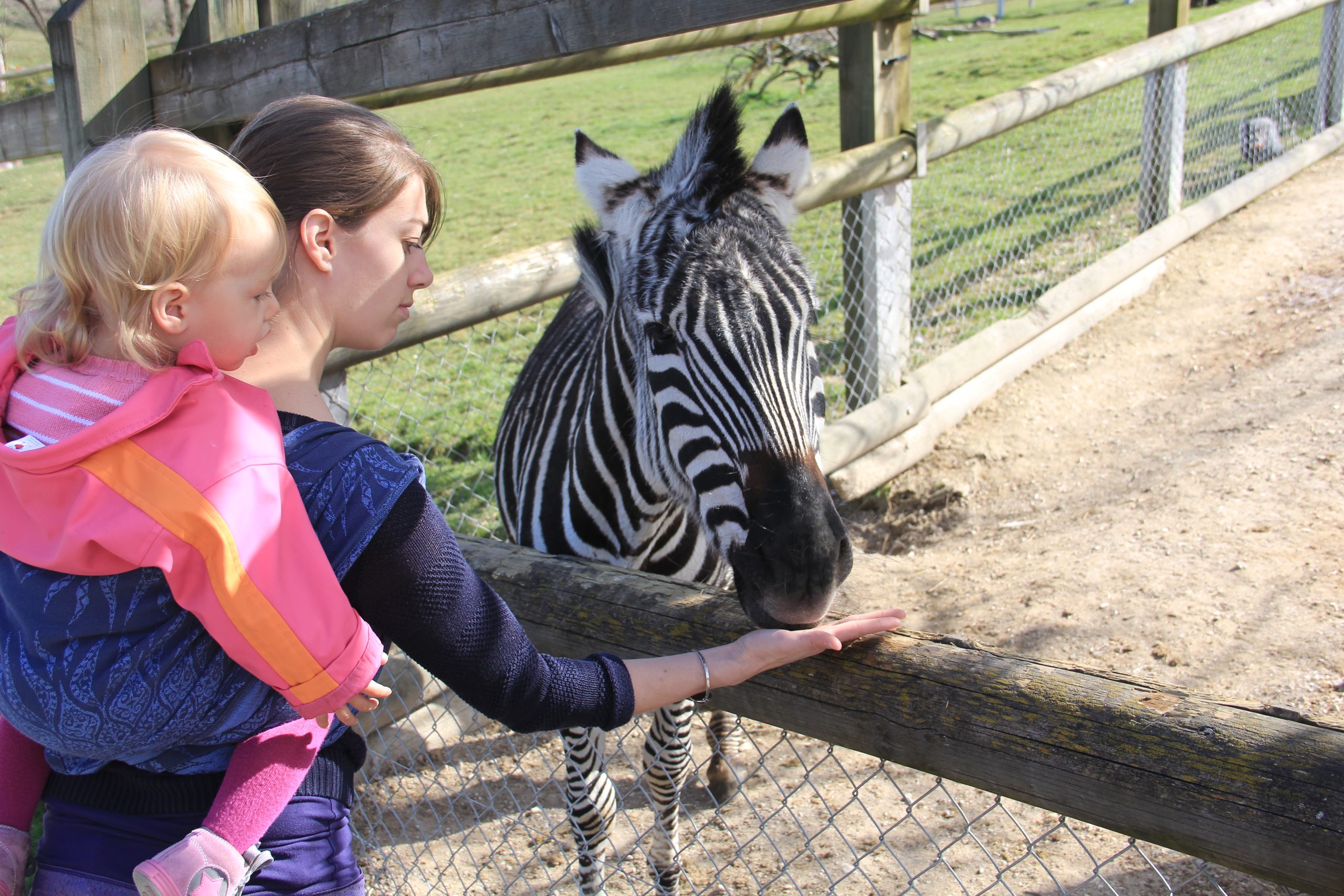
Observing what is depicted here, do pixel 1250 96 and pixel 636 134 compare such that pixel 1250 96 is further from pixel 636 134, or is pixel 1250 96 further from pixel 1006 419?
pixel 636 134

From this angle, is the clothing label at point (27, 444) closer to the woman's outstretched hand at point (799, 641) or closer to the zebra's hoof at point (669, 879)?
the woman's outstretched hand at point (799, 641)

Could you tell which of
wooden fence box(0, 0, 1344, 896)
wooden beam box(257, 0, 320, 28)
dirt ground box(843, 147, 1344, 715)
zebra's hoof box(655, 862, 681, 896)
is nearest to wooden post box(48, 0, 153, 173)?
wooden fence box(0, 0, 1344, 896)

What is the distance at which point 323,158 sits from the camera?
1.34 meters

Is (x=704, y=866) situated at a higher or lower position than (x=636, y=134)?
lower

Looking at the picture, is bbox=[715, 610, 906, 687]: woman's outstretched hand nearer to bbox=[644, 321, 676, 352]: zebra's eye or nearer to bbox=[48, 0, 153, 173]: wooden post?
bbox=[644, 321, 676, 352]: zebra's eye

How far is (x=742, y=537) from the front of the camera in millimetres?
1809

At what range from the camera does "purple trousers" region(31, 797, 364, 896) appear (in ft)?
4.42

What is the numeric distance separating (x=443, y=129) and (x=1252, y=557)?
20192 millimetres

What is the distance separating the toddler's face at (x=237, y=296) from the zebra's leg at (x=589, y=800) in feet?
6.16

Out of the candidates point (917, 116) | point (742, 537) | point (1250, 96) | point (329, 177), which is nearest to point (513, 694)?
point (742, 537)

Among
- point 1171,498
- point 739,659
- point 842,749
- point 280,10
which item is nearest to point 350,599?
point 739,659

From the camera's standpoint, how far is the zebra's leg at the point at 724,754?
11.9ft

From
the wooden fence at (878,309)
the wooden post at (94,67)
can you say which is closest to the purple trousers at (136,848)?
the wooden fence at (878,309)

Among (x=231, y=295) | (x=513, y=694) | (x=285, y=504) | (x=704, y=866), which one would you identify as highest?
(x=231, y=295)
